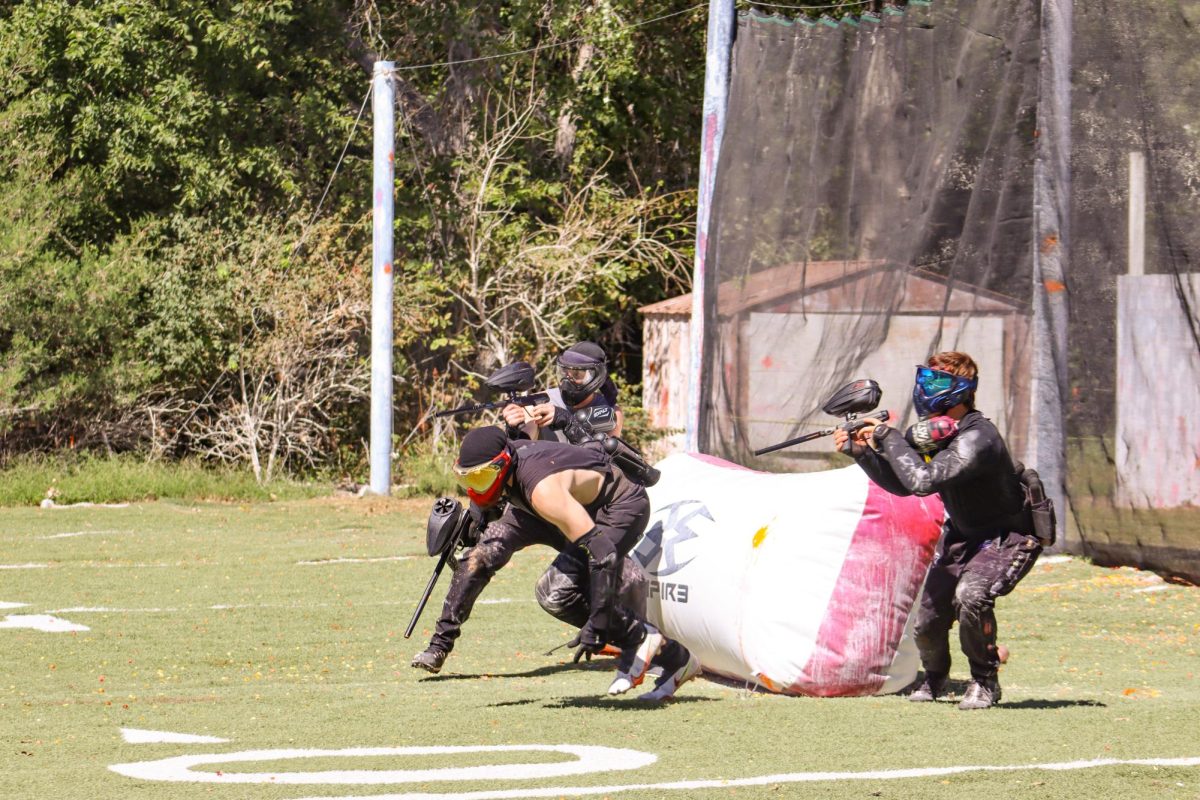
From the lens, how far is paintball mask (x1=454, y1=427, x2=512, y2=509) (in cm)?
771

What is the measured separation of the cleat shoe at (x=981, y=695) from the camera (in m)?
7.50

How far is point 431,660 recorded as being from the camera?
8.59m

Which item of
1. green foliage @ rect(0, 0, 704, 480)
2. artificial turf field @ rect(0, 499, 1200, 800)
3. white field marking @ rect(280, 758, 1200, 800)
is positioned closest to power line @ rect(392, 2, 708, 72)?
green foliage @ rect(0, 0, 704, 480)

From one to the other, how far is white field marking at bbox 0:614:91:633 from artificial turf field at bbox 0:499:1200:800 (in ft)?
0.13

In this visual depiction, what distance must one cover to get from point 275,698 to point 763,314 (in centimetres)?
779

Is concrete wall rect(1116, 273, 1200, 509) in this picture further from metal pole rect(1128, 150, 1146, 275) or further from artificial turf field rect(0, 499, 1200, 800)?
artificial turf field rect(0, 499, 1200, 800)

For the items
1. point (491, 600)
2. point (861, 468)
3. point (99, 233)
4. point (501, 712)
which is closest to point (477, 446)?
point (501, 712)

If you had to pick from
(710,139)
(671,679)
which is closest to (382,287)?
(710,139)

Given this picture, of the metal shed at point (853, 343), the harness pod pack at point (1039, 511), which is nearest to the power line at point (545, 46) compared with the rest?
the metal shed at point (853, 343)

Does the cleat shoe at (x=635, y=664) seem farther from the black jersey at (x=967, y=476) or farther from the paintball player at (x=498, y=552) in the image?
the black jersey at (x=967, y=476)

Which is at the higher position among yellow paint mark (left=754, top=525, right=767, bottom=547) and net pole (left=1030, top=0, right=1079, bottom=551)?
net pole (left=1030, top=0, right=1079, bottom=551)

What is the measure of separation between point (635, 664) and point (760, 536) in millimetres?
975

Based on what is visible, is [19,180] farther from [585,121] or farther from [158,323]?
[585,121]

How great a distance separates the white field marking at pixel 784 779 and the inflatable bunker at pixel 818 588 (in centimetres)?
177
